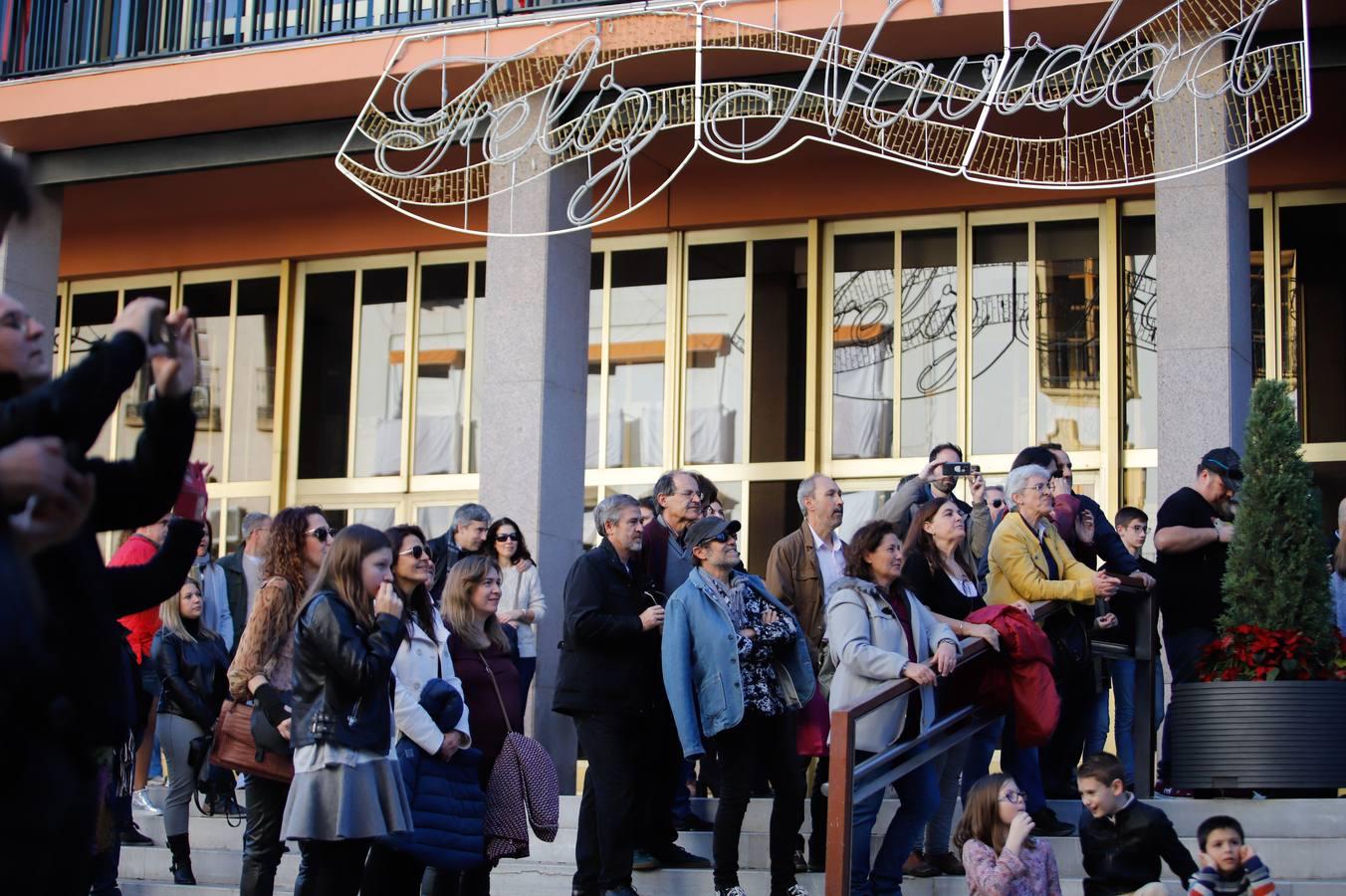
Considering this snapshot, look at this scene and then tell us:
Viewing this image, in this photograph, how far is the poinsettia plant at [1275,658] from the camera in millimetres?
9469

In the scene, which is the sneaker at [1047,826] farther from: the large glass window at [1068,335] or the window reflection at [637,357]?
the window reflection at [637,357]

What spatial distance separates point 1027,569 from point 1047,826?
130 cm

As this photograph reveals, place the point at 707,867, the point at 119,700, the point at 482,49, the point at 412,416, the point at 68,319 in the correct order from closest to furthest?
the point at 119,700 < the point at 707,867 < the point at 482,49 < the point at 412,416 < the point at 68,319

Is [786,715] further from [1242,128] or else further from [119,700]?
[1242,128]

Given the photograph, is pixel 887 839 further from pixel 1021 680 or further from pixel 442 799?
pixel 442 799

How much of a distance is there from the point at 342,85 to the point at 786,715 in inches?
310

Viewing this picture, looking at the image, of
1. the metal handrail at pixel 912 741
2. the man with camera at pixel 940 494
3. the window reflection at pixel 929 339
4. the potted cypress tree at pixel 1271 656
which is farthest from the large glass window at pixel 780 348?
the potted cypress tree at pixel 1271 656

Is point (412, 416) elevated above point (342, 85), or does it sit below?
below

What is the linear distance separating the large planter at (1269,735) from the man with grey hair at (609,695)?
2.83 metres

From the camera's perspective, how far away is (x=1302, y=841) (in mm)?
8688

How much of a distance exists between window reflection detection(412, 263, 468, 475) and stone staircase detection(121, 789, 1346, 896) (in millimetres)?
6935

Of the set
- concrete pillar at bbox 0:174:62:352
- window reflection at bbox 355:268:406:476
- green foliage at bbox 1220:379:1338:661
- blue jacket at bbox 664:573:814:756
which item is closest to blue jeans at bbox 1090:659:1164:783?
green foliage at bbox 1220:379:1338:661

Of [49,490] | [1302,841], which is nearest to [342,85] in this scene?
[1302,841]

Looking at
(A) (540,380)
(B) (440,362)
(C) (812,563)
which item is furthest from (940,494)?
(B) (440,362)
